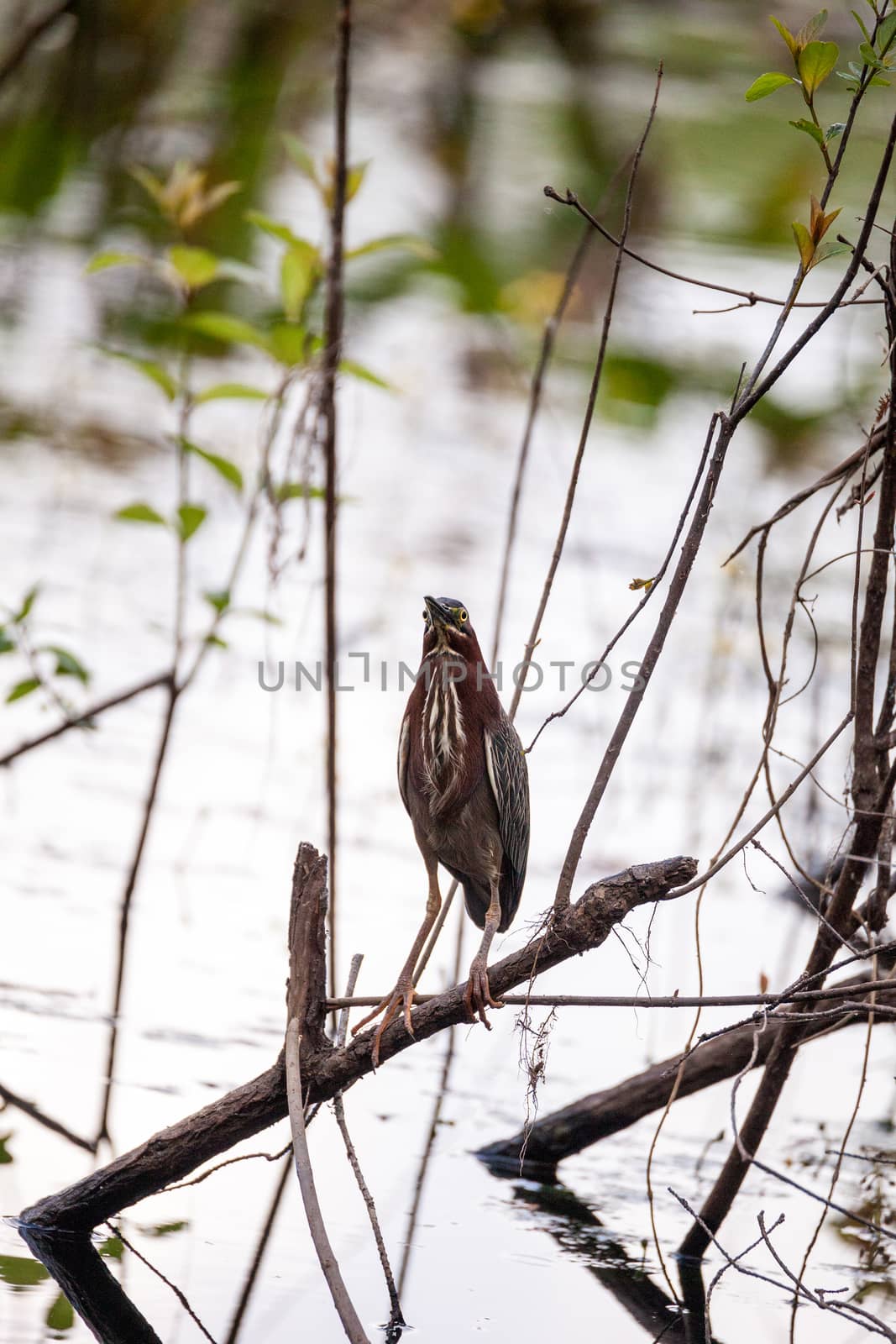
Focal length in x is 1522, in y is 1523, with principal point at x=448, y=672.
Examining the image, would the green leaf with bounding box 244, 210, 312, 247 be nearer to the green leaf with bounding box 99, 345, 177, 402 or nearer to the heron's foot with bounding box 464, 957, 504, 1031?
the green leaf with bounding box 99, 345, 177, 402

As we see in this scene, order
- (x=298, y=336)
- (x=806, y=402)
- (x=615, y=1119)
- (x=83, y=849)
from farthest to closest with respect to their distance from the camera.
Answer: (x=806, y=402)
(x=83, y=849)
(x=298, y=336)
(x=615, y=1119)

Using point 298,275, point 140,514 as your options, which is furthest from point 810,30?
point 140,514

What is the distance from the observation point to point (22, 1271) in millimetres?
2846

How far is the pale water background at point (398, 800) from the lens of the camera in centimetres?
331

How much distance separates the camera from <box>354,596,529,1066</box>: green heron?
308 centimetres

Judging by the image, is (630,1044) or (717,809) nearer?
(630,1044)

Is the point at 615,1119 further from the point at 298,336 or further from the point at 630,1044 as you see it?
the point at 298,336

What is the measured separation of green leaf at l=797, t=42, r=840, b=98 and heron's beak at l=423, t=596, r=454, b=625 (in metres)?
1.14

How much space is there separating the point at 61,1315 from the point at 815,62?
255cm

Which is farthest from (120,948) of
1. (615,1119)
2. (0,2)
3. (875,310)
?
(0,2)

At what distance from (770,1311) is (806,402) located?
9.30m

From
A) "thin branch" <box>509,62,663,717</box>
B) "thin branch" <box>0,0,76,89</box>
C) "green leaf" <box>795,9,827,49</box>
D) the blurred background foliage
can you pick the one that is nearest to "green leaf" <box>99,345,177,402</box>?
"thin branch" <box>0,0,76,89</box>

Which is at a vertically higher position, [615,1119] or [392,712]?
[392,712]

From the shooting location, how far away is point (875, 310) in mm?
13008
